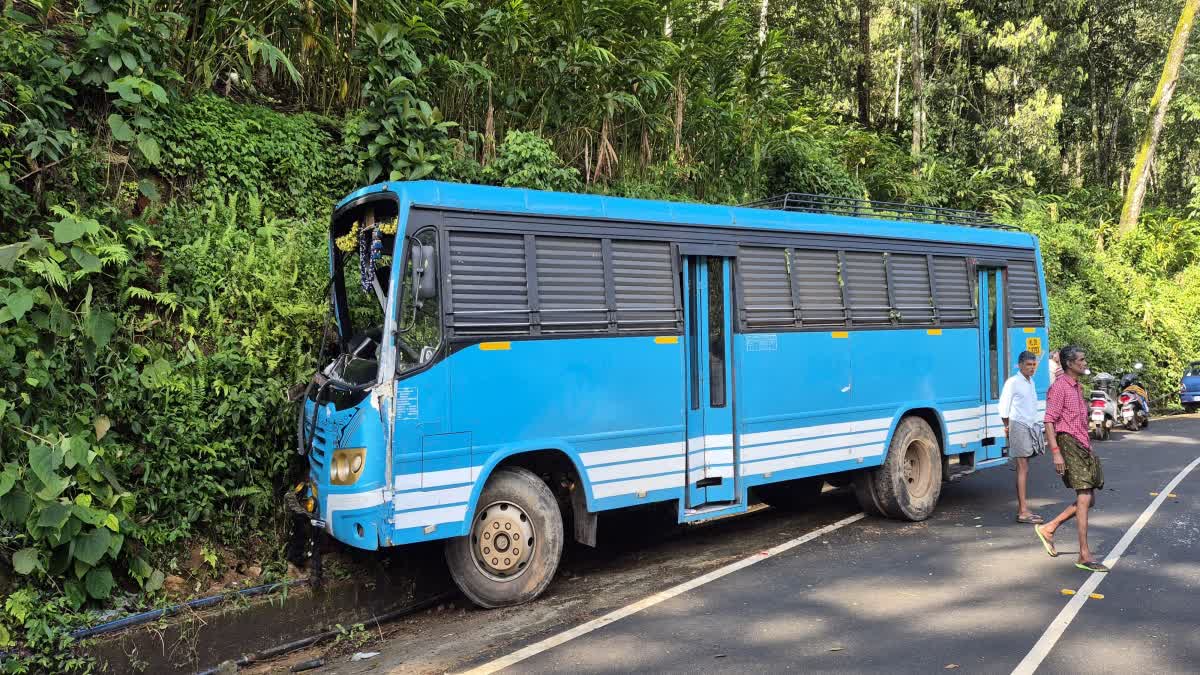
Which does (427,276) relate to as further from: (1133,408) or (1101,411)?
(1133,408)

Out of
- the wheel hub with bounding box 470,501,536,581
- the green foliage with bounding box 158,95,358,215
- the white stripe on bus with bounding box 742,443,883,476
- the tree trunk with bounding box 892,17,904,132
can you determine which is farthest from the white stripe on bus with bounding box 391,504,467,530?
the tree trunk with bounding box 892,17,904,132

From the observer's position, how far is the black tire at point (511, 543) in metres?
6.64

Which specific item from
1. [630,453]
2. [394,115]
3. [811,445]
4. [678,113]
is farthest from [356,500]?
[678,113]

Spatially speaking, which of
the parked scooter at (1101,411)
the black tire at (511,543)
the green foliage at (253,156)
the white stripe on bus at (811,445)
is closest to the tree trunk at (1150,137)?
the parked scooter at (1101,411)

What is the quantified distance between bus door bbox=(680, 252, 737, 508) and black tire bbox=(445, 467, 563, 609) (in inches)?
58.7

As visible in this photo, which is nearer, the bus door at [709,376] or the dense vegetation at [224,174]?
the dense vegetation at [224,174]

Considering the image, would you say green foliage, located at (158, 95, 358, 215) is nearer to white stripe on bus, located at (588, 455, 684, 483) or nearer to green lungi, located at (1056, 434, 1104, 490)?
white stripe on bus, located at (588, 455, 684, 483)

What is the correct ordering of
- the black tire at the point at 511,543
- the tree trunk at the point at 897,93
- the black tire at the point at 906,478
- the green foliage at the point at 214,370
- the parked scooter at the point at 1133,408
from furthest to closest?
the tree trunk at the point at 897,93 < the parked scooter at the point at 1133,408 < the black tire at the point at 906,478 < the green foliage at the point at 214,370 < the black tire at the point at 511,543

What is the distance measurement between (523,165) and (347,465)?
5.99 m

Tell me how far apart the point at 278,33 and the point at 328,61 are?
2.31 feet

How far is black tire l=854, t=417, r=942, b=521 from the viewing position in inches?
372

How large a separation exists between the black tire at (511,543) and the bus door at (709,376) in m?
1.49

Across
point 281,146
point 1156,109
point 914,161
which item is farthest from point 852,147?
point 281,146

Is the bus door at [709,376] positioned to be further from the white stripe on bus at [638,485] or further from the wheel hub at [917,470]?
the wheel hub at [917,470]
